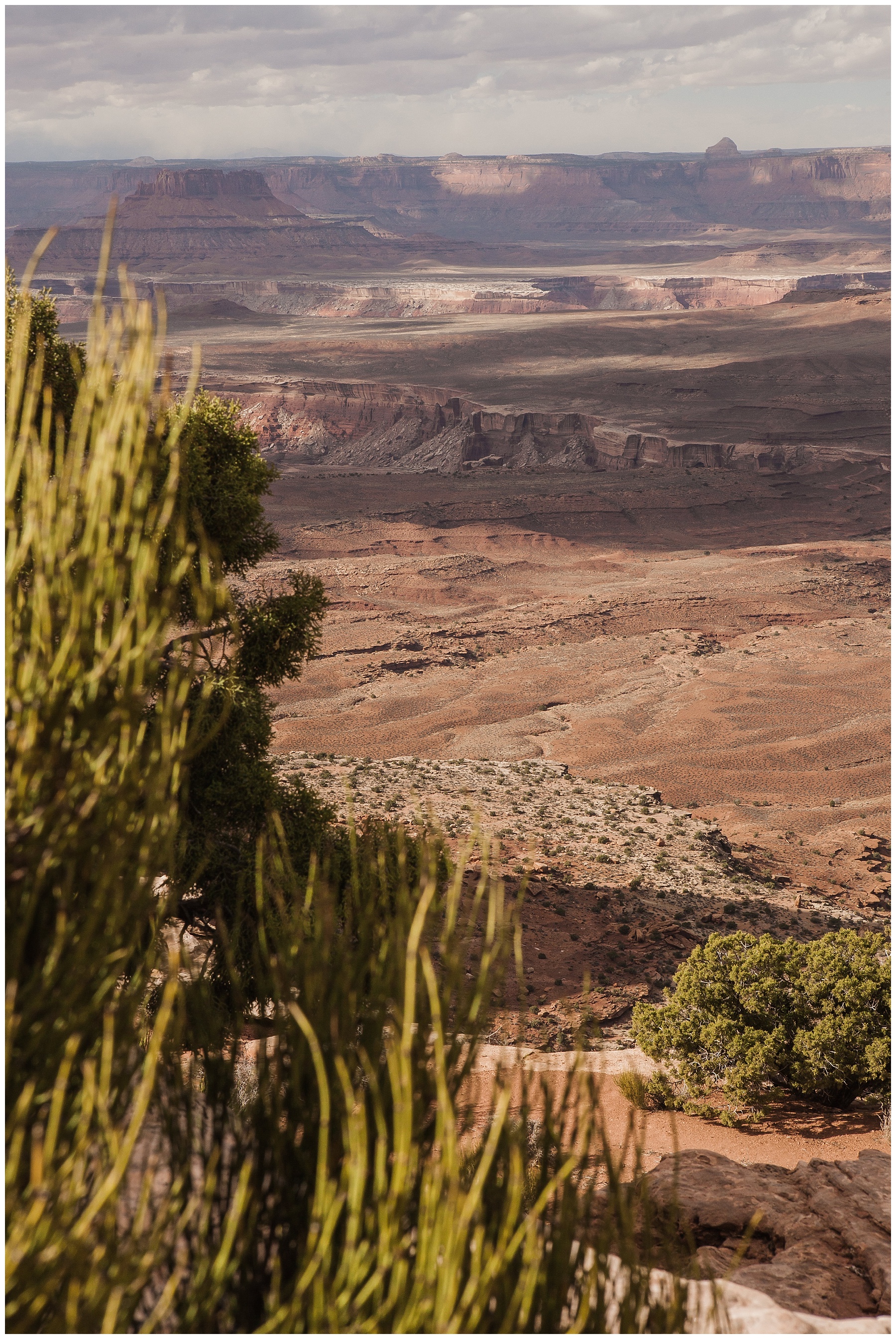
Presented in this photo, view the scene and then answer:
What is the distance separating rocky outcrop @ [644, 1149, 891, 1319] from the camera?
6.86m

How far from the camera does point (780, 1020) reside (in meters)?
12.2

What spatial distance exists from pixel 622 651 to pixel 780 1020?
114 ft

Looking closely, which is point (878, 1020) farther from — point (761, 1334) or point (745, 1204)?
point (761, 1334)

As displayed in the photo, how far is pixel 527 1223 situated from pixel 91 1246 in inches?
67.3

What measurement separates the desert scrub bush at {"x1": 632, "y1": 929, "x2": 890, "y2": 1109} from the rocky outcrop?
2.39m

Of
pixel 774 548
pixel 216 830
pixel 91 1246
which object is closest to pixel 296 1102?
pixel 91 1246

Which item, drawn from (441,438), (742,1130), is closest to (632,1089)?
(742,1130)

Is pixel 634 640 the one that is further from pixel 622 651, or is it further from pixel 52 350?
pixel 52 350

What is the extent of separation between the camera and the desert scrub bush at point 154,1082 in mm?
3697

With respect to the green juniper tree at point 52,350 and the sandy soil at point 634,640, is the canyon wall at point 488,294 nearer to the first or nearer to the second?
the sandy soil at point 634,640

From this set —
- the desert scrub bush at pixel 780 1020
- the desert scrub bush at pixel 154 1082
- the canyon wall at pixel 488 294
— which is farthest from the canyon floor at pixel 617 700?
the canyon wall at pixel 488 294

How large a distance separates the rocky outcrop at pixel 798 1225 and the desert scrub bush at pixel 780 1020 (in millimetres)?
2391

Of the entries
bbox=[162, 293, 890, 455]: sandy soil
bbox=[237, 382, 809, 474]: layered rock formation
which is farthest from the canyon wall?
bbox=[237, 382, 809, 474]: layered rock formation

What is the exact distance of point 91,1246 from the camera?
3.71 metres
